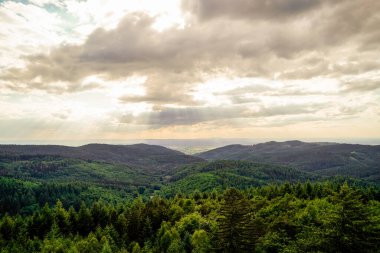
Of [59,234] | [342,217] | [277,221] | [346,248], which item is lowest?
[59,234]

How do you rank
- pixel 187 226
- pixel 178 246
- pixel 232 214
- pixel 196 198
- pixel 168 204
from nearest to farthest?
1. pixel 232 214
2. pixel 178 246
3. pixel 187 226
4. pixel 168 204
5. pixel 196 198

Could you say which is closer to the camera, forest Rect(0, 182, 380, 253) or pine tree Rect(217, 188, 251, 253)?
forest Rect(0, 182, 380, 253)

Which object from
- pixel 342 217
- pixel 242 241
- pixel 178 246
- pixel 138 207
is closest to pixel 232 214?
pixel 242 241

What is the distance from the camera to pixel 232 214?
4141 centimetres

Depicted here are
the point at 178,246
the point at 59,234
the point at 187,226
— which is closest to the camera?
the point at 178,246

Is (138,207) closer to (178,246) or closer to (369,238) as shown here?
(178,246)

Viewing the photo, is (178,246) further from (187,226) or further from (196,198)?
(196,198)

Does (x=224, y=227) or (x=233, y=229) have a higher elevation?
(x=224, y=227)

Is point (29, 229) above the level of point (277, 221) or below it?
below

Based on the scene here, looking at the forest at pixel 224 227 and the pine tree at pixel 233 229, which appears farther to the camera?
the pine tree at pixel 233 229

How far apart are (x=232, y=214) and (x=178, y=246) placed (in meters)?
27.4

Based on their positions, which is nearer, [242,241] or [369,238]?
[369,238]

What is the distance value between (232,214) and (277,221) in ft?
69.4

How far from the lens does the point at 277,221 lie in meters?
58.3
